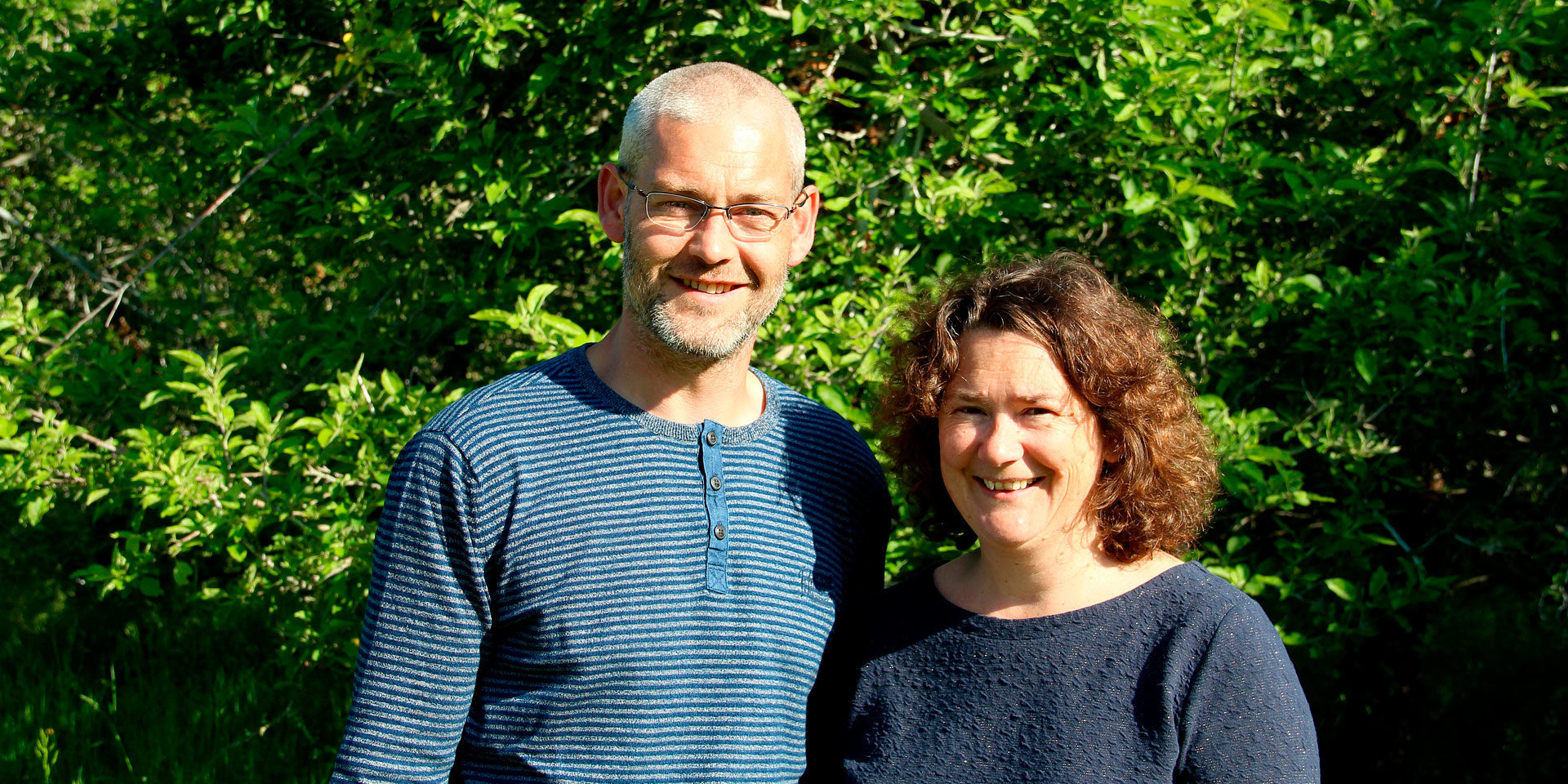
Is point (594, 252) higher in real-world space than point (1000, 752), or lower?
higher

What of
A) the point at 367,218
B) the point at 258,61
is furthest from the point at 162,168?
the point at 367,218

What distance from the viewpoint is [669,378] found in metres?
1.89

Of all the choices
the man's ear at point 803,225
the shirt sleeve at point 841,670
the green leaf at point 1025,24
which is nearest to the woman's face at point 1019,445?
the shirt sleeve at point 841,670

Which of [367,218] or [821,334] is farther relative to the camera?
[367,218]

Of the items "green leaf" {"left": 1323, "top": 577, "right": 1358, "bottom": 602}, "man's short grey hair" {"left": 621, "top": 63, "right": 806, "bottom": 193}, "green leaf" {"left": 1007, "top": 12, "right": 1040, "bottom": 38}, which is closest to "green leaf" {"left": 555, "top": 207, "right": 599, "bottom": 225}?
"man's short grey hair" {"left": 621, "top": 63, "right": 806, "bottom": 193}

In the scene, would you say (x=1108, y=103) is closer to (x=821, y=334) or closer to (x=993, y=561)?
(x=821, y=334)

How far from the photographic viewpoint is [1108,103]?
9.43 ft

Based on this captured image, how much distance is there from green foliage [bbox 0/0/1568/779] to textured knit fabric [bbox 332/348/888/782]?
74cm

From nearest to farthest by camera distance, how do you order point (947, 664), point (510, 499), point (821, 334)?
point (510, 499) < point (947, 664) < point (821, 334)

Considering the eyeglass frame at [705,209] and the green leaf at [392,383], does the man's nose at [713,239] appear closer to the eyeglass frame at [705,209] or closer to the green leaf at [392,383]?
the eyeglass frame at [705,209]

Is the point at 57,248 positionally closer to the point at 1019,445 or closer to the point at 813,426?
the point at 813,426

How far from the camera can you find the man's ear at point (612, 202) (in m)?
1.96

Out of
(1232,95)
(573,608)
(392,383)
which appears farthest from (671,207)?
(1232,95)

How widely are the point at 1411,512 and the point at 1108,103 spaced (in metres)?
1.61
